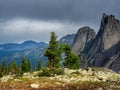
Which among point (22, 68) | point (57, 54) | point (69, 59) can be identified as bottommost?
point (22, 68)

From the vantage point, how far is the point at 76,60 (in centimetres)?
13400

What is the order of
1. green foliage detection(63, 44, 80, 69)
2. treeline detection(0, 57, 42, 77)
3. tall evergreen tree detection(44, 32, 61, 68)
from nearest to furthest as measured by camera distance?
tall evergreen tree detection(44, 32, 61, 68) < green foliage detection(63, 44, 80, 69) < treeline detection(0, 57, 42, 77)

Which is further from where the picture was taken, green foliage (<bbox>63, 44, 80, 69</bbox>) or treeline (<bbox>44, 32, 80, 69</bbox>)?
green foliage (<bbox>63, 44, 80, 69</bbox>)

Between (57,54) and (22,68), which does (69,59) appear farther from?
(22,68)

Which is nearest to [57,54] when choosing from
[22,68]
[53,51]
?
[53,51]

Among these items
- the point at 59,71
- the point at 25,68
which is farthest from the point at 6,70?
the point at 59,71

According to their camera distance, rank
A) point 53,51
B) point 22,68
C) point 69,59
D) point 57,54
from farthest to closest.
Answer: point 22,68 → point 69,59 → point 57,54 → point 53,51

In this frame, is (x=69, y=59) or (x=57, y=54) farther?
(x=69, y=59)

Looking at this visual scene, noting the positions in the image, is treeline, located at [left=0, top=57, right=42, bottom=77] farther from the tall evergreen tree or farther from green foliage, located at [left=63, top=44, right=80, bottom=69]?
the tall evergreen tree

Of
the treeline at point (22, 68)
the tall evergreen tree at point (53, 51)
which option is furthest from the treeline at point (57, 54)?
the treeline at point (22, 68)

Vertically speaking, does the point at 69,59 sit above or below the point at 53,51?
below

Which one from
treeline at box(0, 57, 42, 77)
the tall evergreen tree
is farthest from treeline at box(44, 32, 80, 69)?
treeline at box(0, 57, 42, 77)

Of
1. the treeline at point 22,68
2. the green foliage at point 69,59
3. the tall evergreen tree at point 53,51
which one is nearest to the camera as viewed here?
the tall evergreen tree at point 53,51

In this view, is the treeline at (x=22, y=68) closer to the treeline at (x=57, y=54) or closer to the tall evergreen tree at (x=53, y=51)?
the treeline at (x=57, y=54)
